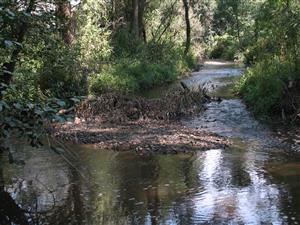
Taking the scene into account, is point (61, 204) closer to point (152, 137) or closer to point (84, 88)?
point (152, 137)

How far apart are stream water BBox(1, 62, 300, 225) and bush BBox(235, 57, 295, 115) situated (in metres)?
3.88

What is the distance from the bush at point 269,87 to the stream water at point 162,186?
12.7ft

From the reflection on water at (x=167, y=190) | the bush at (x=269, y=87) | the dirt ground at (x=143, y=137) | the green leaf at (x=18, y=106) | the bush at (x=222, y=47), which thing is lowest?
the reflection on water at (x=167, y=190)

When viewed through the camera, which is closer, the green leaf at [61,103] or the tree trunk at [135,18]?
the green leaf at [61,103]

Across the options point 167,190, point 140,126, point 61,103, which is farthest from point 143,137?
point 61,103

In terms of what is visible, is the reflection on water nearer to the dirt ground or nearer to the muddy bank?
the dirt ground

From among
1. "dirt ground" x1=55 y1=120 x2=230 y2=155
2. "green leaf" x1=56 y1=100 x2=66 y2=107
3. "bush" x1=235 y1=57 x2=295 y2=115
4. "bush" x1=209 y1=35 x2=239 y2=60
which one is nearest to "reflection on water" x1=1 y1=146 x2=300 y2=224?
"dirt ground" x1=55 y1=120 x2=230 y2=155

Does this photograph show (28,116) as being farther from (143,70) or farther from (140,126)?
(143,70)

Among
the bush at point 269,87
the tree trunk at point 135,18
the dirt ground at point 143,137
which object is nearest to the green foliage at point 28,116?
the dirt ground at point 143,137

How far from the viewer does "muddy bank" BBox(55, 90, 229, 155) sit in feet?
39.1

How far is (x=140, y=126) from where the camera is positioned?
47.4 feet

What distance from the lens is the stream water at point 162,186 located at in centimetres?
728

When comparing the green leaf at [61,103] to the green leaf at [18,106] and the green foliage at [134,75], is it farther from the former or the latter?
the green foliage at [134,75]

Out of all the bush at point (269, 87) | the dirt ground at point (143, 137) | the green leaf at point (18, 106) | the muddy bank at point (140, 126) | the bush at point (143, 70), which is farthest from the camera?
the bush at point (143, 70)
